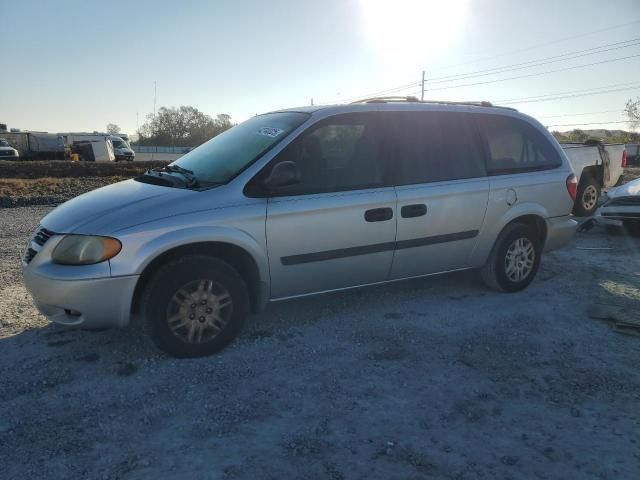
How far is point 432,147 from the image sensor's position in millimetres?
4594

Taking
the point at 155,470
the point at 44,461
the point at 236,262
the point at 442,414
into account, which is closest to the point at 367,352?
the point at 442,414

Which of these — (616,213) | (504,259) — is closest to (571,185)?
(504,259)

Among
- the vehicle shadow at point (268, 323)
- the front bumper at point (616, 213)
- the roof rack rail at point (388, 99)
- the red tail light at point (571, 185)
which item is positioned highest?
the roof rack rail at point (388, 99)

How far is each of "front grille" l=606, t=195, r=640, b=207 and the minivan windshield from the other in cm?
654

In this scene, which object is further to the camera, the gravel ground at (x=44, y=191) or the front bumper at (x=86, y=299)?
the gravel ground at (x=44, y=191)

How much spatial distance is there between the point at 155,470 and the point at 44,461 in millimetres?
579

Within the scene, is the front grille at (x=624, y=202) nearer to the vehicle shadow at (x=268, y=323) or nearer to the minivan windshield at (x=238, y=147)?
the vehicle shadow at (x=268, y=323)

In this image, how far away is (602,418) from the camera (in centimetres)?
294

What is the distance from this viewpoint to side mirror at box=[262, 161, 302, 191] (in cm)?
369

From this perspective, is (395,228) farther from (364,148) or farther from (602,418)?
(602,418)

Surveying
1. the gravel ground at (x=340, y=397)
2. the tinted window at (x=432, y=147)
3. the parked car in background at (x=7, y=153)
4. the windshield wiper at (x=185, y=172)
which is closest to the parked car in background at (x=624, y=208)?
the gravel ground at (x=340, y=397)

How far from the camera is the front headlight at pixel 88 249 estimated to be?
130 inches

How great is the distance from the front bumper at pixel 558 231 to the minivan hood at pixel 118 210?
3.66 meters

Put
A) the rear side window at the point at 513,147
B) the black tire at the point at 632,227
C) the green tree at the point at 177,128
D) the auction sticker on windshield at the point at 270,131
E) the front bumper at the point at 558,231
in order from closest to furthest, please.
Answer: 1. the auction sticker on windshield at the point at 270,131
2. the rear side window at the point at 513,147
3. the front bumper at the point at 558,231
4. the black tire at the point at 632,227
5. the green tree at the point at 177,128
